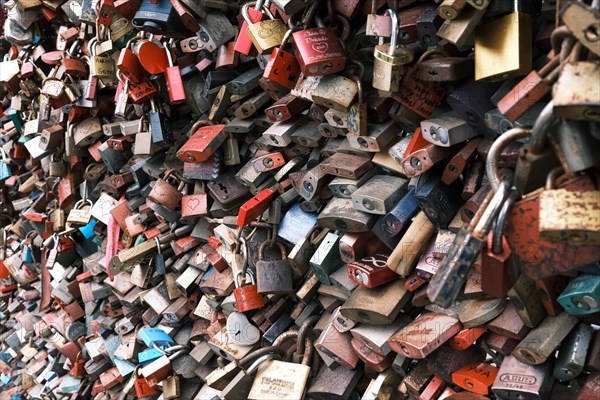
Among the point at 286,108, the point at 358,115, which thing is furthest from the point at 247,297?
the point at 358,115

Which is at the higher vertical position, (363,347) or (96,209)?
(363,347)

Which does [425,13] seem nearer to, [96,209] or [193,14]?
[193,14]

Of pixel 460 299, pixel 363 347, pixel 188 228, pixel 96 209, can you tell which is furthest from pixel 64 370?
pixel 460 299

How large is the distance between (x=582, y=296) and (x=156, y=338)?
1.68 metres

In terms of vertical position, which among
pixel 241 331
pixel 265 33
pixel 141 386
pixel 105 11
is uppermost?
pixel 265 33

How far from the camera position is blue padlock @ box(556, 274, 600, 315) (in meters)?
1.21

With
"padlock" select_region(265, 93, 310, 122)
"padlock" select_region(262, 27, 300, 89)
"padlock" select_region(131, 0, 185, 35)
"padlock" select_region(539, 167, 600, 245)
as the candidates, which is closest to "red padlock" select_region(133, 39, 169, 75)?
"padlock" select_region(131, 0, 185, 35)

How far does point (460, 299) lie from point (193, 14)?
1339 mm

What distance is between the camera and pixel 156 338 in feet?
7.66

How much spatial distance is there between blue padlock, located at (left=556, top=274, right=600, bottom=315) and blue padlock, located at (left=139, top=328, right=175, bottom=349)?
1.62 meters

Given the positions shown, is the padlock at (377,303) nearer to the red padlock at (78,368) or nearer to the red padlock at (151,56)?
the red padlock at (151,56)

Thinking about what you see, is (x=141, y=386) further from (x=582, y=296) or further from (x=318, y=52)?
(x=582, y=296)

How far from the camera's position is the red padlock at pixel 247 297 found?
6.51ft

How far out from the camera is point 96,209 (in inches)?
113
